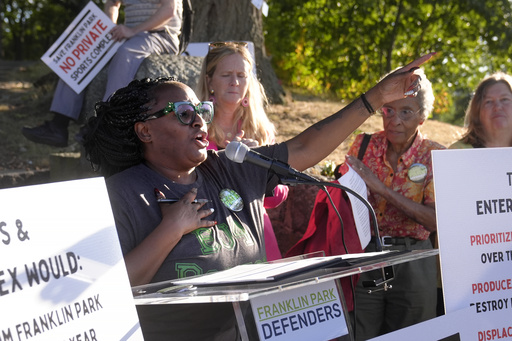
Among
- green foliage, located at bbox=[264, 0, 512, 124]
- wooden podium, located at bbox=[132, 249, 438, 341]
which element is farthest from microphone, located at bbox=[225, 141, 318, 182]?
green foliage, located at bbox=[264, 0, 512, 124]

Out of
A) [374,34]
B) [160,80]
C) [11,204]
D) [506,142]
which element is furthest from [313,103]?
[11,204]

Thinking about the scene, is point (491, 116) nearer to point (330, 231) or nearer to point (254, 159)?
point (330, 231)

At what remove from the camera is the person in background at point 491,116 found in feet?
15.0

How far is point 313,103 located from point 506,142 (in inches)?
243

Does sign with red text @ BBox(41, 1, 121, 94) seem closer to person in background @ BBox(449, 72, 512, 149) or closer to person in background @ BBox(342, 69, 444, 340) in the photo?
person in background @ BBox(342, 69, 444, 340)

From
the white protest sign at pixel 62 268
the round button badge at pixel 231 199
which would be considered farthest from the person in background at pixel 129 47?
the white protest sign at pixel 62 268

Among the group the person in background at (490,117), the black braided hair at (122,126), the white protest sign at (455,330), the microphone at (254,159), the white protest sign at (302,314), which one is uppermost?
the black braided hair at (122,126)

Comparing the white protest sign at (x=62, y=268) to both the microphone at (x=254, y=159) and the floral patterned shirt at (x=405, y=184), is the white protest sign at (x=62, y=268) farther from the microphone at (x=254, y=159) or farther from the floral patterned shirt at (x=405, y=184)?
the floral patterned shirt at (x=405, y=184)

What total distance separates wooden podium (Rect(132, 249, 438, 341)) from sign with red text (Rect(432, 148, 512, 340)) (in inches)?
5.9

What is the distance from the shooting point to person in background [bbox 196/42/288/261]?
4.51 meters

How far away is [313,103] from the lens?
10.7m

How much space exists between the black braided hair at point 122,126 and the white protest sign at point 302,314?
112 cm

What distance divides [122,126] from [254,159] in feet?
2.58

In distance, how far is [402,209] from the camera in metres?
4.16
